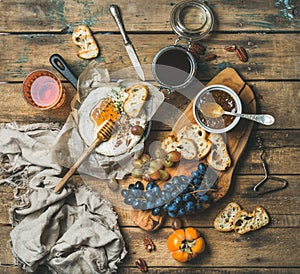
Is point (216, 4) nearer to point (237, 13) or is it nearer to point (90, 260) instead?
point (237, 13)

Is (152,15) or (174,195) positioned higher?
(152,15)

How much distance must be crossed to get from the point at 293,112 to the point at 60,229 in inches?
36.3

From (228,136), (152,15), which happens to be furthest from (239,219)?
(152,15)

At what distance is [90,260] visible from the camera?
5.73 ft

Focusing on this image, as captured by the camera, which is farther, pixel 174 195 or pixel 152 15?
pixel 152 15

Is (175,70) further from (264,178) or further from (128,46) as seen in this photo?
(264,178)

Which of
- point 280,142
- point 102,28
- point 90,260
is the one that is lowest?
point 90,260

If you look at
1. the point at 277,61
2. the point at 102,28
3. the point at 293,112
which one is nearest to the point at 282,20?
the point at 277,61

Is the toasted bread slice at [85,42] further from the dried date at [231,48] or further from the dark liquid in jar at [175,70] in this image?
the dried date at [231,48]

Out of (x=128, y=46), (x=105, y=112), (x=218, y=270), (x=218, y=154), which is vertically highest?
(x=128, y=46)

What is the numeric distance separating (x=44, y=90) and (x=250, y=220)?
0.86 m

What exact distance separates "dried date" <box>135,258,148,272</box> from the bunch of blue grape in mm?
188

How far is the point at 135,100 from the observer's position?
1760mm

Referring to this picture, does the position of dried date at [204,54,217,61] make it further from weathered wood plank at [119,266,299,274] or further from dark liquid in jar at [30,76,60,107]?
weathered wood plank at [119,266,299,274]
